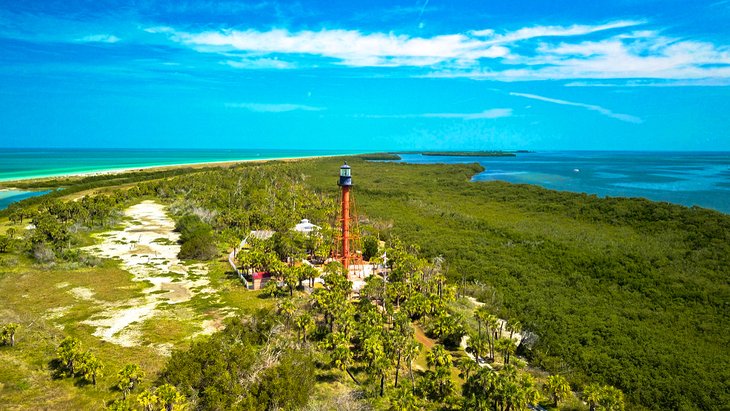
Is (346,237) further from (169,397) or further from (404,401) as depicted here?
(169,397)

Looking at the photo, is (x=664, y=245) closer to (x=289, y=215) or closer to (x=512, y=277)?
(x=512, y=277)

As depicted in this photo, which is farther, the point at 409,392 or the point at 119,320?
the point at 119,320

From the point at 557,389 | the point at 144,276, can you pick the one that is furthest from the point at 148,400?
the point at 144,276

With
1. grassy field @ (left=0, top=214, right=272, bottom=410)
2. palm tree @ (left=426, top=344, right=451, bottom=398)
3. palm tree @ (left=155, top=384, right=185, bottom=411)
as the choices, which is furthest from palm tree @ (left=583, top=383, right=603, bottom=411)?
grassy field @ (left=0, top=214, right=272, bottom=410)

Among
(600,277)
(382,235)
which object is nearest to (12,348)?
(382,235)

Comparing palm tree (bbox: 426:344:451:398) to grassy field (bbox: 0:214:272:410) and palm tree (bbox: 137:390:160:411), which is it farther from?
grassy field (bbox: 0:214:272:410)

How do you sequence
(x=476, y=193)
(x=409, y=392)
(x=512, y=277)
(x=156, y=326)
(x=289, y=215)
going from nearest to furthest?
(x=409, y=392) < (x=156, y=326) < (x=512, y=277) < (x=289, y=215) < (x=476, y=193)
